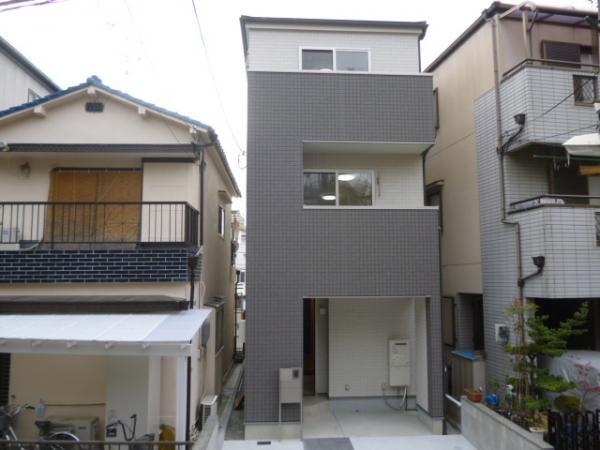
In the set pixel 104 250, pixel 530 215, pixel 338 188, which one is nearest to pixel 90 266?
pixel 104 250

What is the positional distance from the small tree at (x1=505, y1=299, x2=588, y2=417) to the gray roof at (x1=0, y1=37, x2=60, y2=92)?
1412 cm

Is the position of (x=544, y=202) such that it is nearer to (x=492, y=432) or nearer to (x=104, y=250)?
(x=492, y=432)

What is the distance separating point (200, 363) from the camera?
1028cm

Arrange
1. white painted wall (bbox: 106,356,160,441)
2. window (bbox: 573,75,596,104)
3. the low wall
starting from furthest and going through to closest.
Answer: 1. window (bbox: 573,75,596,104)
2. white painted wall (bbox: 106,356,160,441)
3. the low wall

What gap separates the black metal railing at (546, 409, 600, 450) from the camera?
7199 millimetres

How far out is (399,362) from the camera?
36.0 feet

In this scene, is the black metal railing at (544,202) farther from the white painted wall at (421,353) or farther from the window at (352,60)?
the window at (352,60)

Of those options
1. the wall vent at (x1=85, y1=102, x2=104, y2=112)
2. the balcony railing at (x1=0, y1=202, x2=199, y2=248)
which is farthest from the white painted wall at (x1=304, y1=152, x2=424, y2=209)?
the wall vent at (x1=85, y1=102, x2=104, y2=112)

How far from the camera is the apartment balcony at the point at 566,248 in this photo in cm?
888

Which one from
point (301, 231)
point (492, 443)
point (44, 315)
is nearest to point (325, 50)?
point (301, 231)

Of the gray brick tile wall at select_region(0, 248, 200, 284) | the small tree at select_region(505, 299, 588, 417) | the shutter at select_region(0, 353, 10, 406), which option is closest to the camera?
the small tree at select_region(505, 299, 588, 417)

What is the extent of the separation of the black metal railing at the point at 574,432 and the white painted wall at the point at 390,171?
5.43 metres

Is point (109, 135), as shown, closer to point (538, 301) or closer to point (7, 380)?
point (7, 380)

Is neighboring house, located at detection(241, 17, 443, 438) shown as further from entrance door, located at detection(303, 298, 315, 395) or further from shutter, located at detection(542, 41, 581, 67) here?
shutter, located at detection(542, 41, 581, 67)
